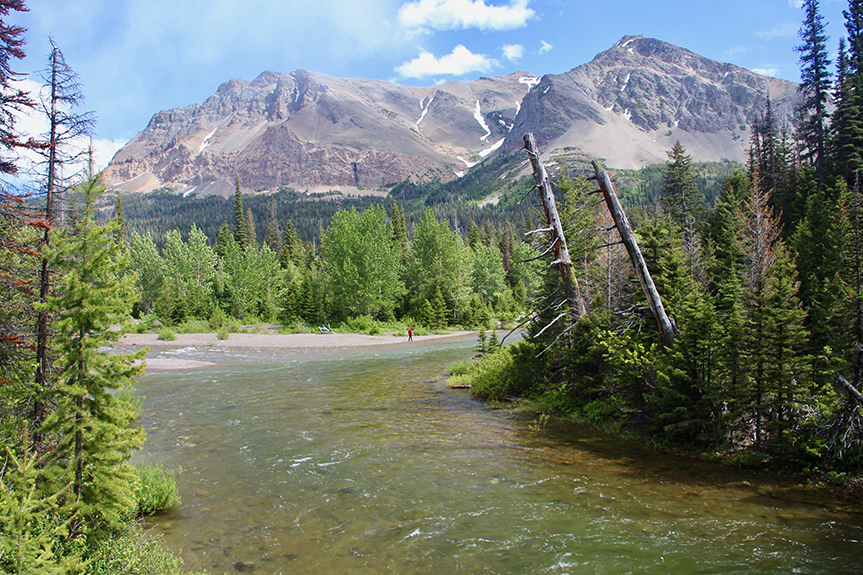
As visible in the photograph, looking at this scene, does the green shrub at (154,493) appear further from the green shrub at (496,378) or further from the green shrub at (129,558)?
the green shrub at (496,378)

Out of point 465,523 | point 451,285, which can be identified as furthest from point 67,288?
point 451,285

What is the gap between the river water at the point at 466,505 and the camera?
6.03 metres

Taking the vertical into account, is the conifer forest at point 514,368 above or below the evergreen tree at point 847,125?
below

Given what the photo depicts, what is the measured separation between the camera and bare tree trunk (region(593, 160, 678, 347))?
1038 cm

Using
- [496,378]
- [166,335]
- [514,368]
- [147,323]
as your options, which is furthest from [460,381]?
[147,323]

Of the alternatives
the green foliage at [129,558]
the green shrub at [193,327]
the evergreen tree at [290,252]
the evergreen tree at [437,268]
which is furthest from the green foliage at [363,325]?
the green foliage at [129,558]

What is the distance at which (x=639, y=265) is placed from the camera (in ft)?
35.2

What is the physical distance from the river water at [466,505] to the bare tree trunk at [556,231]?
373cm

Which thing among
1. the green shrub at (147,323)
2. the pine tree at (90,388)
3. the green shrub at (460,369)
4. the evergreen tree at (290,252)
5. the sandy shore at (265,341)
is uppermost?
the evergreen tree at (290,252)

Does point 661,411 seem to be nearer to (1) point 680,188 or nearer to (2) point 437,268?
(2) point 437,268

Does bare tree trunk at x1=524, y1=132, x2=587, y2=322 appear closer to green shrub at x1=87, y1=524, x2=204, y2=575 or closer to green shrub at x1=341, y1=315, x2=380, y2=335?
green shrub at x1=87, y1=524, x2=204, y2=575

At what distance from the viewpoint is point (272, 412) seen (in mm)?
15344

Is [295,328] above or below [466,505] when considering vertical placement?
above

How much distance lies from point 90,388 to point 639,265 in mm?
10362
